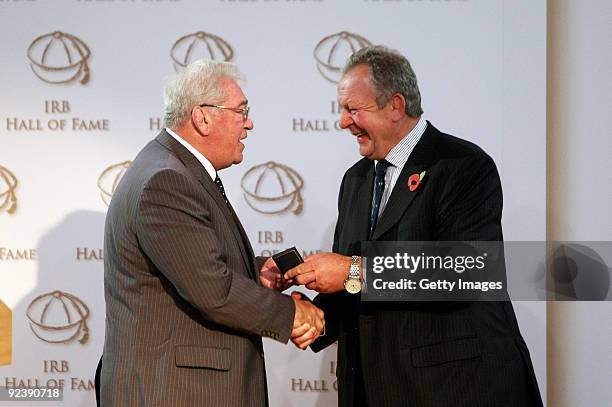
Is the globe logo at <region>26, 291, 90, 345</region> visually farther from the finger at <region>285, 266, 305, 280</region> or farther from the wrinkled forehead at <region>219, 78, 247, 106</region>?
the wrinkled forehead at <region>219, 78, 247, 106</region>

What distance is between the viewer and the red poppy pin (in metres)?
2.36

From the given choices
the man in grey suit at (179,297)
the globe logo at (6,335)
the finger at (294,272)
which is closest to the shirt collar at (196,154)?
the man in grey suit at (179,297)

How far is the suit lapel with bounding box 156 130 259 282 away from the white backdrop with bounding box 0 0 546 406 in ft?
3.10

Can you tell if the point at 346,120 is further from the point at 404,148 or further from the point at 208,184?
the point at 208,184

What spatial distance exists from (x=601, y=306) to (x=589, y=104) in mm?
818

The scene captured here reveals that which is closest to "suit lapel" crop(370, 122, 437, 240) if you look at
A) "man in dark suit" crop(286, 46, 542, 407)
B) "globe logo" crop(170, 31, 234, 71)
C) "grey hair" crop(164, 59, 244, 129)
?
"man in dark suit" crop(286, 46, 542, 407)

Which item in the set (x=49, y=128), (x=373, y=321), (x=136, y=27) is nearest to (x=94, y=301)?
(x=49, y=128)

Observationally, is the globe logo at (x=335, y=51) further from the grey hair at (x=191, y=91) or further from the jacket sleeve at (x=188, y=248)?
the jacket sleeve at (x=188, y=248)

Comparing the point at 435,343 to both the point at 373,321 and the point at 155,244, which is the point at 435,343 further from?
the point at 155,244

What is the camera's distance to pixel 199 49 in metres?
3.23

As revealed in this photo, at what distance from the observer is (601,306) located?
312 cm

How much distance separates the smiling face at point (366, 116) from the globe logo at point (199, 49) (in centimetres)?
84

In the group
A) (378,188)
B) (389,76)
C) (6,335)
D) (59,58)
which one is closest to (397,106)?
(389,76)

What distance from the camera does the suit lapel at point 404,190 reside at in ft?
7.70
